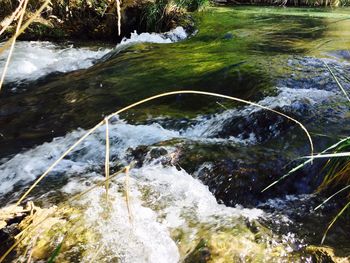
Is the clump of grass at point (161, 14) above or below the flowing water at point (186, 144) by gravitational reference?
above

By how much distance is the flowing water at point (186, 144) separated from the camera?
2.21 m

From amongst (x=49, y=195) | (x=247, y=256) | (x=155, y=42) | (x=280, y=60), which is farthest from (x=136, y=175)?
(x=155, y=42)

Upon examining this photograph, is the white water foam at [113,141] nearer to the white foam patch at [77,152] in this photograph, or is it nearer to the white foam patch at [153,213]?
the white foam patch at [77,152]

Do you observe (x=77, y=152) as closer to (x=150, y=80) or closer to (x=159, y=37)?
(x=150, y=80)

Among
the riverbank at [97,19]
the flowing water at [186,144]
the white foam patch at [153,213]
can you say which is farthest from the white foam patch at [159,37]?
the white foam patch at [153,213]

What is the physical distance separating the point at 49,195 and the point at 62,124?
187 centimetres

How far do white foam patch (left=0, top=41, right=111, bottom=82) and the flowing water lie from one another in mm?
49

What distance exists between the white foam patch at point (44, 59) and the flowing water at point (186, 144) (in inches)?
1.9

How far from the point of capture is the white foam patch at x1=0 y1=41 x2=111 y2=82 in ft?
22.4

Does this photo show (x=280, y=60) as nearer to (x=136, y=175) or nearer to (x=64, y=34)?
(x=136, y=175)

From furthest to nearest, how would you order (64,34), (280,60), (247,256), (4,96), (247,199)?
(64,34)
(4,96)
(280,60)
(247,199)
(247,256)

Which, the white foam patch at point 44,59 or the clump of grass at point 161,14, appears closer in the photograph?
the white foam patch at point 44,59

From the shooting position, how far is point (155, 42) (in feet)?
25.6

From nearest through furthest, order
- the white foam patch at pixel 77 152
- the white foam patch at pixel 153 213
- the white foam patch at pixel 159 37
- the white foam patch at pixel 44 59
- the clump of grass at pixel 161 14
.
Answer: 1. the white foam patch at pixel 153 213
2. the white foam patch at pixel 77 152
3. the white foam patch at pixel 44 59
4. the white foam patch at pixel 159 37
5. the clump of grass at pixel 161 14
